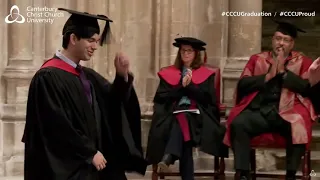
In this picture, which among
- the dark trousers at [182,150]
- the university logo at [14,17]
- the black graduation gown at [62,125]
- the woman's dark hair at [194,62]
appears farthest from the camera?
the university logo at [14,17]

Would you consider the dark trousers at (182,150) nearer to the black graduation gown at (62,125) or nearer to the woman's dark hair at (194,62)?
the woman's dark hair at (194,62)

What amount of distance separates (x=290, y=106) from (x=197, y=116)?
76cm

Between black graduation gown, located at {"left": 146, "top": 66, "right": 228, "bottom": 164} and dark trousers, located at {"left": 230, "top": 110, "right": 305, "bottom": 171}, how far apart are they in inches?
10.4

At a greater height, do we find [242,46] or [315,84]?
[242,46]

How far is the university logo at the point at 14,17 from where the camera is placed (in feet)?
21.7

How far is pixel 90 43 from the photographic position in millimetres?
4129

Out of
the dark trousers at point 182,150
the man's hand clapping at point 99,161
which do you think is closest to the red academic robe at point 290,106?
the dark trousers at point 182,150

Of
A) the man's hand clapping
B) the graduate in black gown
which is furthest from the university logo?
the man's hand clapping

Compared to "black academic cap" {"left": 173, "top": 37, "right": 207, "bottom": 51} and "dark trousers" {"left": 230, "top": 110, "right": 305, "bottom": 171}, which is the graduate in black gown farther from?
"black academic cap" {"left": 173, "top": 37, "right": 207, "bottom": 51}

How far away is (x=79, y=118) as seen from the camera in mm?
4035

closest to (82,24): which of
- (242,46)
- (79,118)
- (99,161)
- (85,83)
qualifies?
(85,83)

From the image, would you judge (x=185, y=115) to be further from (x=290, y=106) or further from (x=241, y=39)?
(x=241, y=39)

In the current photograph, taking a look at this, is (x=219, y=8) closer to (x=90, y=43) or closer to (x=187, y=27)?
(x=187, y=27)

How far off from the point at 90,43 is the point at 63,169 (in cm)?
73
